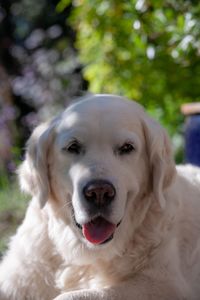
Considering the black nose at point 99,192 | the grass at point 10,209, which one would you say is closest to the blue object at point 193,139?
the grass at point 10,209

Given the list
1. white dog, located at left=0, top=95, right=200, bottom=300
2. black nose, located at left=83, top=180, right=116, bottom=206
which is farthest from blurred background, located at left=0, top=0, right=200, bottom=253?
black nose, located at left=83, top=180, right=116, bottom=206

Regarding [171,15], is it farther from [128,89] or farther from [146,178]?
[146,178]

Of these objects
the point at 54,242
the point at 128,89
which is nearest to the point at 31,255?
the point at 54,242

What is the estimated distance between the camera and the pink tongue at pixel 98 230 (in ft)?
11.4

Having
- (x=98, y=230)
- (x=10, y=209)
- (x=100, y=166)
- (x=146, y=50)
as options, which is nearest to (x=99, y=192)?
(x=100, y=166)

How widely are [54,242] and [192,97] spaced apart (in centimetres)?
428

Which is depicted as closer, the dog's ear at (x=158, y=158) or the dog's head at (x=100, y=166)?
the dog's head at (x=100, y=166)

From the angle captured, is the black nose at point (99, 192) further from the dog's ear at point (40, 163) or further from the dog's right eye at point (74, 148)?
the dog's ear at point (40, 163)

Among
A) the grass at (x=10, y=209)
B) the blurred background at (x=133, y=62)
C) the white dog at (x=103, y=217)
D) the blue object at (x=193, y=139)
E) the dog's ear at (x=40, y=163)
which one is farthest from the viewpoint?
the blurred background at (x=133, y=62)

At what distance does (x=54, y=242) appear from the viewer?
3.82 m

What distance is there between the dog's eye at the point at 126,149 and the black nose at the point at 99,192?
0.90ft

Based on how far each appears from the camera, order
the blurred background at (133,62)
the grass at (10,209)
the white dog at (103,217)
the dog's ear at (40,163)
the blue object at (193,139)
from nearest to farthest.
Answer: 1. the white dog at (103,217)
2. the dog's ear at (40,163)
3. the blue object at (193,139)
4. the grass at (10,209)
5. the blurred background at (133,62)

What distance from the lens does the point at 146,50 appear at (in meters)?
7.12

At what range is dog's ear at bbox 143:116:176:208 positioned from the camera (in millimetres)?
3643
